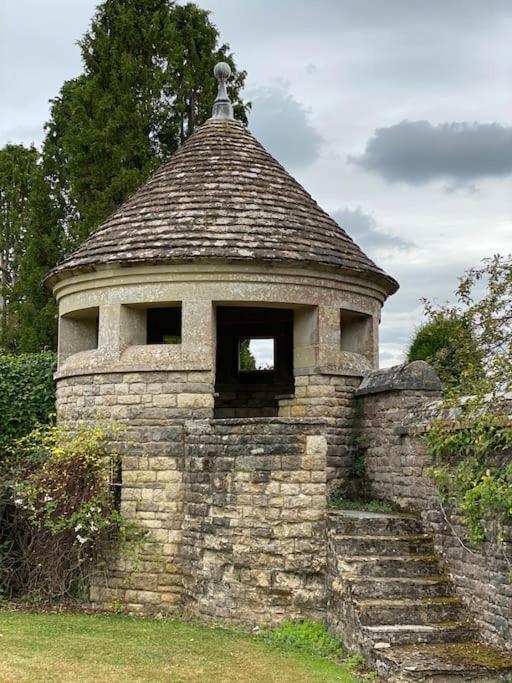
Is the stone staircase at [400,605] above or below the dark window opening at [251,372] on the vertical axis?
below

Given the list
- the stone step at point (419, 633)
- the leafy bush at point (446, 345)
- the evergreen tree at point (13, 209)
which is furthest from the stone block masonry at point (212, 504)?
the evergreen tree at point (13, 209)

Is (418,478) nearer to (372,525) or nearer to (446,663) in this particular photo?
(372,525)

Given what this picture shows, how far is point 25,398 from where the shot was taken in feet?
45.3

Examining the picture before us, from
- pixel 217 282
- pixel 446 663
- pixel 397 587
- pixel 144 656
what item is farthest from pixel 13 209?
pixel 446 663

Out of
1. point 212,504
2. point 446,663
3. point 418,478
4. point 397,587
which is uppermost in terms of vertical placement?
point 418,478

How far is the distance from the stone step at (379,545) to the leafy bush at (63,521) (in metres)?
2.98

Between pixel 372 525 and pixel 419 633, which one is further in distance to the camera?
pixel 372 525

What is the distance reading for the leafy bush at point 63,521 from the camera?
34.9ft

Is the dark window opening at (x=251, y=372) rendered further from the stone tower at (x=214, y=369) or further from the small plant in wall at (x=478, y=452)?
the small plant in wall at (x=478, y=452)

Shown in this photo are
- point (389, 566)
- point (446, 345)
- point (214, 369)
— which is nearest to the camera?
point (389, 566)

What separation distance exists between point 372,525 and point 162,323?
7110 mm

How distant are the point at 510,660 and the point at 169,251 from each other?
6.47 m

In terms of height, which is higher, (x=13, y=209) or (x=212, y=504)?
(x=13, y=209)

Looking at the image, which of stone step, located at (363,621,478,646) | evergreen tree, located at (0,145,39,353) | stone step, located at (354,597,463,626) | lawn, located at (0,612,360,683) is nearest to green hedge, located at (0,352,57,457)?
lawn, located at (0,612,360,683)
